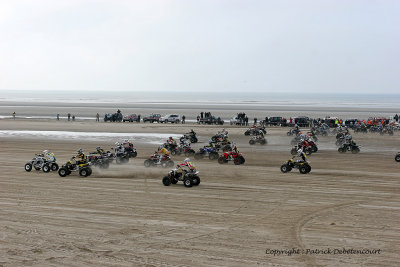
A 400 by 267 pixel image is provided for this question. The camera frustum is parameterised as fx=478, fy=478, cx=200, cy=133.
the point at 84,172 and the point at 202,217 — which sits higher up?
the point at 84,172

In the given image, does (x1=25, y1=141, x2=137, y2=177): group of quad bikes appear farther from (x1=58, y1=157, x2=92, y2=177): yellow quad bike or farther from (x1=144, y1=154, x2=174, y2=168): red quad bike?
(x1=144, y1=154, x2=174, y2=168): red quad bike

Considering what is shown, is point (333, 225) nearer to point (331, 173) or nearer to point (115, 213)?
point (115, 213)

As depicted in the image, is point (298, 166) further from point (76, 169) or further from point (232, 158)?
point (76, 169)

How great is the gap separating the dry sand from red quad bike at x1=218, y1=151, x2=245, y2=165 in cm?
97

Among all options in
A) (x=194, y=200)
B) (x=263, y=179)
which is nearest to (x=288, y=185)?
(x=263, y=179)

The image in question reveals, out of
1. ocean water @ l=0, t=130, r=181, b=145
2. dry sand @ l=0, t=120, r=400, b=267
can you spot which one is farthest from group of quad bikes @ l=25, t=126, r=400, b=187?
ocean water @ l=0, t=130, r=181, b=145

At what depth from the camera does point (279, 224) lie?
1611 centimetres

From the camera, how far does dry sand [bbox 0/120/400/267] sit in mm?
12992

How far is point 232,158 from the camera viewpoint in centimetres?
3100

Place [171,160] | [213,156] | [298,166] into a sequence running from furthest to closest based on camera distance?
1. [213,156]
2. [171,160]
3. [298,166]

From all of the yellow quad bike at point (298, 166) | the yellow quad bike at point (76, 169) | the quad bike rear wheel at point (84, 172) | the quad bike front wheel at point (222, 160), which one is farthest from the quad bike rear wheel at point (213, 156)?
the quad bike rear wheel at point (84, 172)

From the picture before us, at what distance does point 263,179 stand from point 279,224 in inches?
351

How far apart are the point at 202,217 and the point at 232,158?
14.2m

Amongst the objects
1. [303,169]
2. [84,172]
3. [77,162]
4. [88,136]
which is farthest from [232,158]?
[88,136]
